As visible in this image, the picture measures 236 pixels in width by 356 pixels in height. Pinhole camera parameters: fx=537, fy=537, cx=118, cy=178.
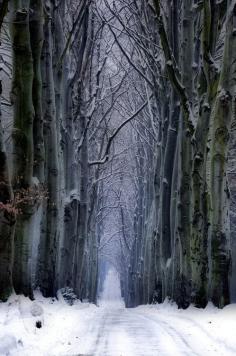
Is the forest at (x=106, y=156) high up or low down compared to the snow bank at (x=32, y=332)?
up

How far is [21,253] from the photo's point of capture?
10836 millimetres

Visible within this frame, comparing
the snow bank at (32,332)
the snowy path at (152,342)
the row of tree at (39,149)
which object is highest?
the row of tree at (39,149)

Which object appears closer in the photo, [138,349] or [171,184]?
[138,349]

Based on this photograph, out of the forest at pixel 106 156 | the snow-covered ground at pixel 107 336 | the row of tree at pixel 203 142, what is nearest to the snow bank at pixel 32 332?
the snow-covered ground at pixel 107 336

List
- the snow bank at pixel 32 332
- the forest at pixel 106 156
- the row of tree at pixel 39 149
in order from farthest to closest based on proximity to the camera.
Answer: the forest at pixel 106 156 → the row of tree at pixel 39 149 → the snow bank at pixel 32 332

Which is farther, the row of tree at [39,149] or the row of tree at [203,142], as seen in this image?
the row of tree at [203,142]

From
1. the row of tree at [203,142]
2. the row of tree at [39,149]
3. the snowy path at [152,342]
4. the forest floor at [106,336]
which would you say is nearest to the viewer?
the forest floor at [106,336]

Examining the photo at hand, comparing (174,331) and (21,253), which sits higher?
(21,253)

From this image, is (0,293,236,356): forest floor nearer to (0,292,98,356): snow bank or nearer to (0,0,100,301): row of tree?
(0,292,98,356): snow bank

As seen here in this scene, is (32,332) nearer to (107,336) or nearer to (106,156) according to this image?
(107,336)

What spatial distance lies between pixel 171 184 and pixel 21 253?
8865mm

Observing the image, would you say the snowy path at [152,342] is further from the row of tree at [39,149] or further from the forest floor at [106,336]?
the row of tree at [39,149]

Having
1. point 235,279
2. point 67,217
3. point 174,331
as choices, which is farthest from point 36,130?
point 235,279

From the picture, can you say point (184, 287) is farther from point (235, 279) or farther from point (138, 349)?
point (235, 279)
